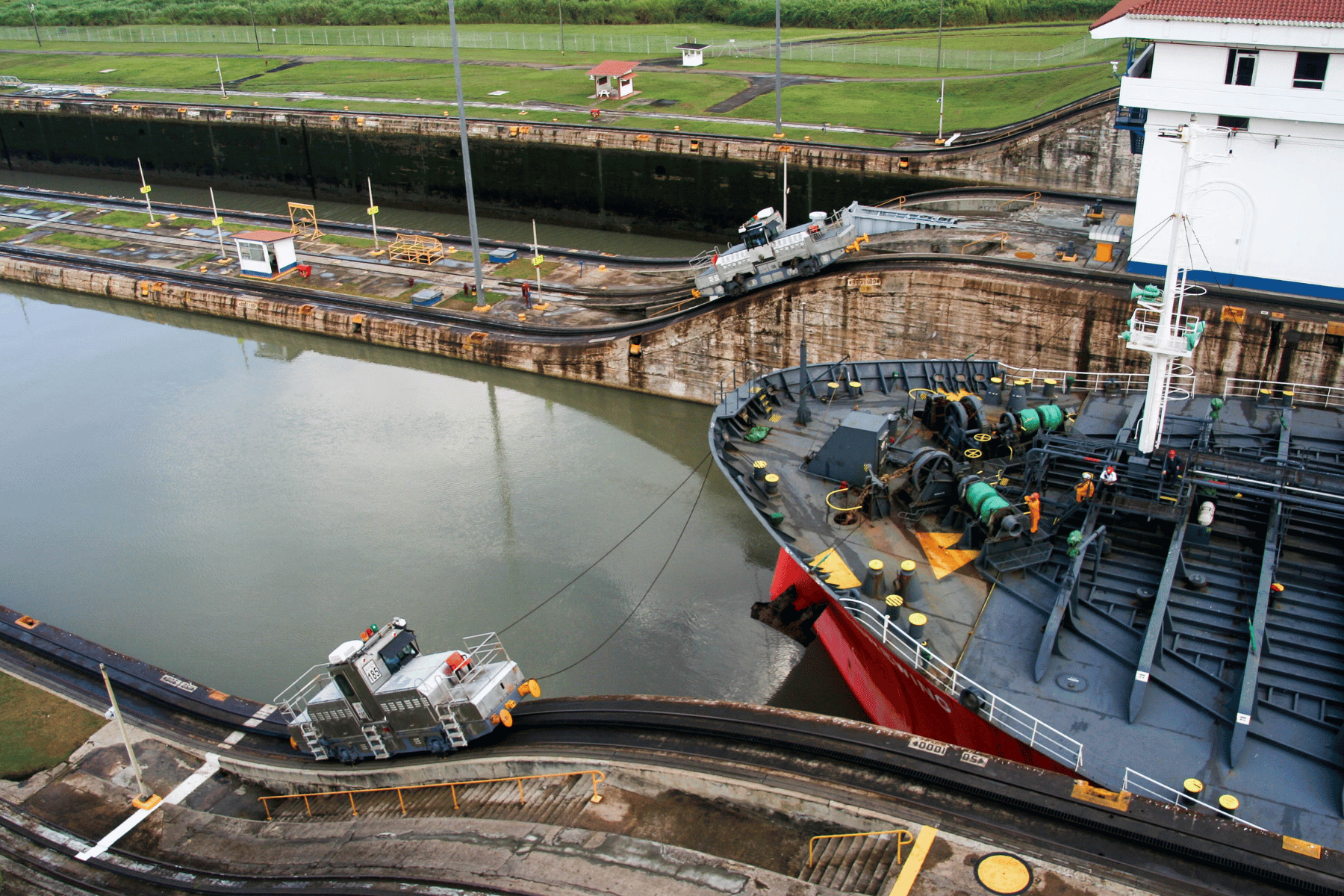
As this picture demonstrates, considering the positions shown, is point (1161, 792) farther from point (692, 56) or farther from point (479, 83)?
point (479, 83)

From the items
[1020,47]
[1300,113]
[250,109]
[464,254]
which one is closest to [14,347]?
[464,254]

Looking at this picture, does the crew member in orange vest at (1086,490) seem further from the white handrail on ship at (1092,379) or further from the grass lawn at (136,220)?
the grass lawn at (136,220)

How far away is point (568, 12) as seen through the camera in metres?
86.1

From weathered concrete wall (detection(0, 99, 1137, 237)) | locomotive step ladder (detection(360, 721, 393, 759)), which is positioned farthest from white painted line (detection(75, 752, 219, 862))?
weathered concrete wall (detection(0, 99, 1137, 237))

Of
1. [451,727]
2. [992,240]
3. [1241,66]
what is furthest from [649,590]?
[1241,66]

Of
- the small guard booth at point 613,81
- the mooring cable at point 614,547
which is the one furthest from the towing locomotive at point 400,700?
the small guard booth at point 613,81

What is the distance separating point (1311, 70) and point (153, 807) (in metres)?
29.5

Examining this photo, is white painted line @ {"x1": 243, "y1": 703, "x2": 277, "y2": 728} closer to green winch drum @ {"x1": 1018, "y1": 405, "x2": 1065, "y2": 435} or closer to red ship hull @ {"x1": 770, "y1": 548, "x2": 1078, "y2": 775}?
red ship hull @ {"x1": 770, "y1": 548, "x2": 1078, "y2": 775}

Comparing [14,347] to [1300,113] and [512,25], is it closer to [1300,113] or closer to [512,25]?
[1300,113]

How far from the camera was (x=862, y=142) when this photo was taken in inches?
1789

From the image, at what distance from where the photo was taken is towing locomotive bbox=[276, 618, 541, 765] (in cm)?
1560

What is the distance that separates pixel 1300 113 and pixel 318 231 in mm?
39708

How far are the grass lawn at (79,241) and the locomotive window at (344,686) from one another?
40.1 meters

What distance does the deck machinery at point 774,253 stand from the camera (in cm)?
3019
